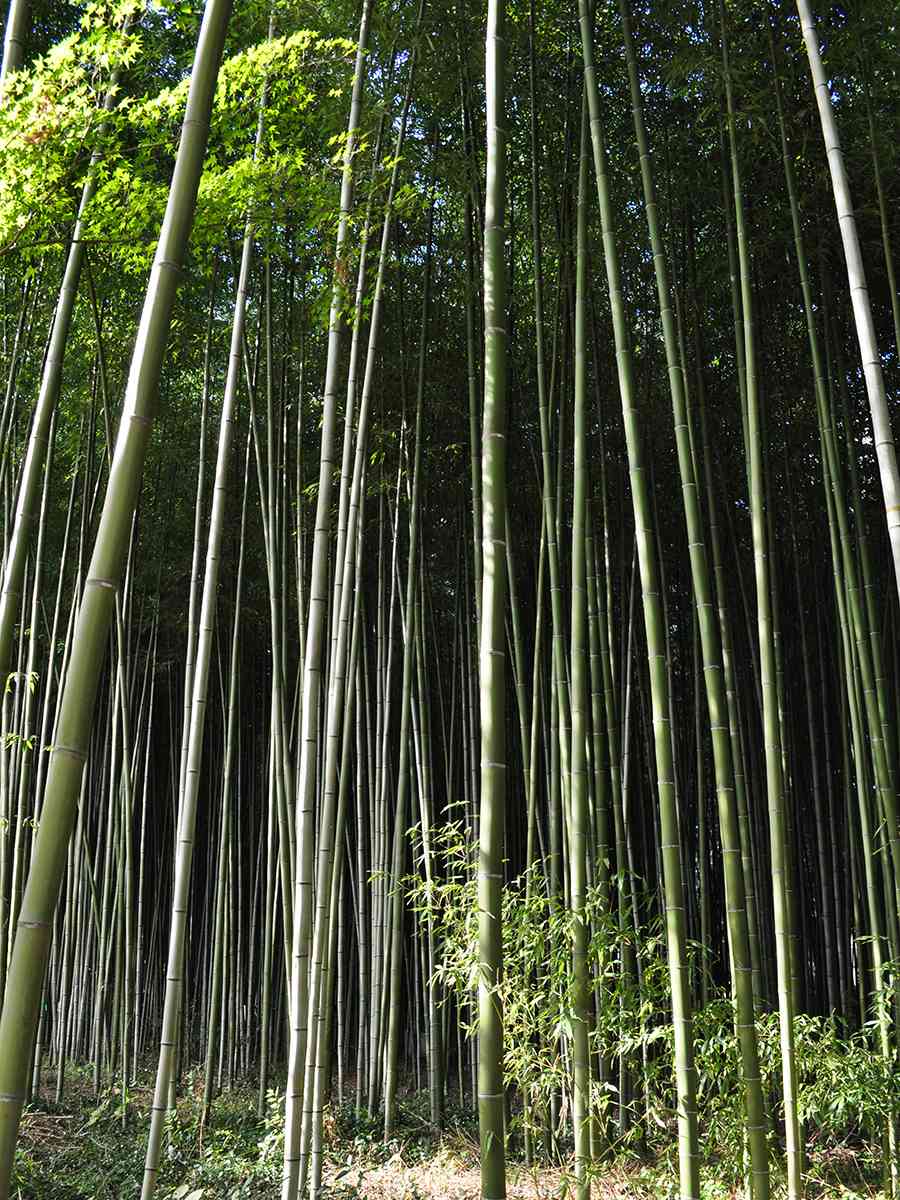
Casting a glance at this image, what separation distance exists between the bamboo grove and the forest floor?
164 mm

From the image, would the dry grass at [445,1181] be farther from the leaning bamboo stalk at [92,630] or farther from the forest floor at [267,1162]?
the leaning bamboo stalk at [92,630]

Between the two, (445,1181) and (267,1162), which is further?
(445,1181)

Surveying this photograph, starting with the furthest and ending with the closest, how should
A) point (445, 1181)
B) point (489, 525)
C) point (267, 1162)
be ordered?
1. point (445, 1181)
2. point (267, 1162)
3. point (489, 525)

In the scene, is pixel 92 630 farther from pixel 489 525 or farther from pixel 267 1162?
pixel 267 1162

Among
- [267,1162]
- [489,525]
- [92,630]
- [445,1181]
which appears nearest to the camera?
[92,630]

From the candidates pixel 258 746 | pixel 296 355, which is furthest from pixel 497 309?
pixel 258 746

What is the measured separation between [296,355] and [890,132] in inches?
128

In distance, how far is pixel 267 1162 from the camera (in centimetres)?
443

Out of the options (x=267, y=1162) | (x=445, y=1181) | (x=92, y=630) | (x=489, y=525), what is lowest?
(x=445, y=1181)

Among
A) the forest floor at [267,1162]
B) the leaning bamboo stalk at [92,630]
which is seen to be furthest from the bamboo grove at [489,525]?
the forest floor at [267,1162]

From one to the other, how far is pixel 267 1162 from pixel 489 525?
12.4 ft

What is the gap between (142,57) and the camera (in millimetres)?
4023

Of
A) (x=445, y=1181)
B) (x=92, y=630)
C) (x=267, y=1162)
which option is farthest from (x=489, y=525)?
(x=445, y=1181)

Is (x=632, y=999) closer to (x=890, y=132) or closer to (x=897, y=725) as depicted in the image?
(x=897, y=725)
